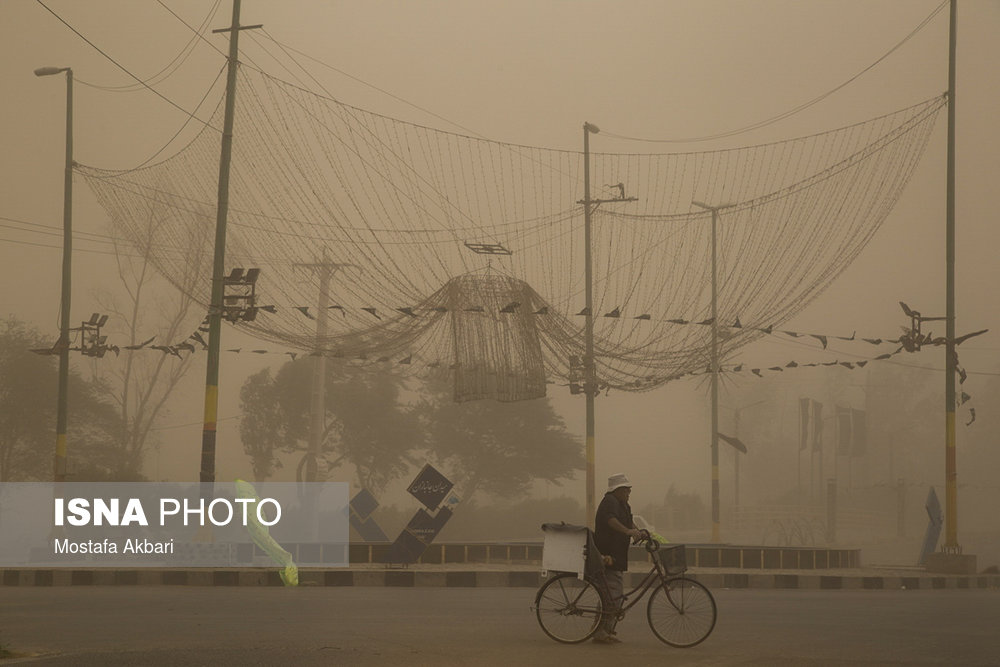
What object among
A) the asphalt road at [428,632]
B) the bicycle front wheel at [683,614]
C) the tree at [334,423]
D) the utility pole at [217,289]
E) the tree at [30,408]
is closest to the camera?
the asphalt road at [428,632]

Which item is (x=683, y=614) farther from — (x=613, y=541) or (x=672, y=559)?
(x=613, y=541)

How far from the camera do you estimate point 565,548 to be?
36.6ft

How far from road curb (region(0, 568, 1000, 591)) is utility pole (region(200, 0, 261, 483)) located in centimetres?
230

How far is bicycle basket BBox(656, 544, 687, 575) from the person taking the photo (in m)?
11.1

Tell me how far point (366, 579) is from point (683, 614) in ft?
39.5

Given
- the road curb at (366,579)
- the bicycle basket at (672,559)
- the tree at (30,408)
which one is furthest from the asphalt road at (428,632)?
the tree at (30,408)

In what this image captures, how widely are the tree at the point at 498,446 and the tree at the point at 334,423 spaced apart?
6.66 feet

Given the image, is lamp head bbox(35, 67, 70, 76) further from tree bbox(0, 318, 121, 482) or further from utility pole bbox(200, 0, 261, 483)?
tree bbox(0, 318, 121, 482)

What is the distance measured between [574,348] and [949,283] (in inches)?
361

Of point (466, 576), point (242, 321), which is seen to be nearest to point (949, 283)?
point (466, 576)

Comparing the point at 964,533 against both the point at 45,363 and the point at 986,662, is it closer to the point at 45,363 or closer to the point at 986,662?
the point at 45,363

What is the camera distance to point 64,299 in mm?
29438

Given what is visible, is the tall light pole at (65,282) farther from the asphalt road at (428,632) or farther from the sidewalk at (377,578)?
the asphalt road at (428,632)

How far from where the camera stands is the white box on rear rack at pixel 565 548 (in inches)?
436
